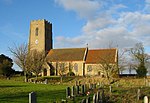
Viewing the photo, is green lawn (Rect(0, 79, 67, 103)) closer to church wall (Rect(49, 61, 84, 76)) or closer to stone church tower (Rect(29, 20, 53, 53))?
church wall (Rect(49, 61, 84, 76))

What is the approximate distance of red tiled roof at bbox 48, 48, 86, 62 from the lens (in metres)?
78.7

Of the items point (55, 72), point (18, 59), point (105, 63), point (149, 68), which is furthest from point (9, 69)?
point (149, 68)

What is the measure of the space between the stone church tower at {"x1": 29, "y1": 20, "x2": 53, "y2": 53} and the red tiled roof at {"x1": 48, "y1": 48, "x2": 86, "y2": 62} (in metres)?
3.99

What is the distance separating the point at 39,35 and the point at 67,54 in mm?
11688

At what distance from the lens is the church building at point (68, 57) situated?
246 ft

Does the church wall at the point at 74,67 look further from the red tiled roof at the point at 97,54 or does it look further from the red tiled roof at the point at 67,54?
the red tiled roof at the point at 97,54

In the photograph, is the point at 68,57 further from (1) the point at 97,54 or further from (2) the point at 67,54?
(1) the point at 97,54

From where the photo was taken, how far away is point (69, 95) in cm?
2150

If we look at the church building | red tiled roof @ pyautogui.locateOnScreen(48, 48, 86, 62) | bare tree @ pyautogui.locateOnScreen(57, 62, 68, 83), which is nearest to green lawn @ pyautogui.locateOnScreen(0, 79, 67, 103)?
bare tree @ pyautogui.locateOnScreen(57, 62, 68, 83)

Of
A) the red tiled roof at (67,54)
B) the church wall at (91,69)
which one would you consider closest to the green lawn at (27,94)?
the church wall at (91,69)

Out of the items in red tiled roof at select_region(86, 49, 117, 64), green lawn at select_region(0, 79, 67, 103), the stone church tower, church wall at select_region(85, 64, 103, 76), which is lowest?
green lawn at select_region(0, 79, 67, 103)

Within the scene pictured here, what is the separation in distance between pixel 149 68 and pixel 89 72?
1581 centimetres

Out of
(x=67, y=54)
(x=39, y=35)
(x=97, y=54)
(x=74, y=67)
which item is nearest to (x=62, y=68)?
(x=74, y=67)

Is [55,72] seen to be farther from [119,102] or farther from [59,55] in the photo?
[119,102]
